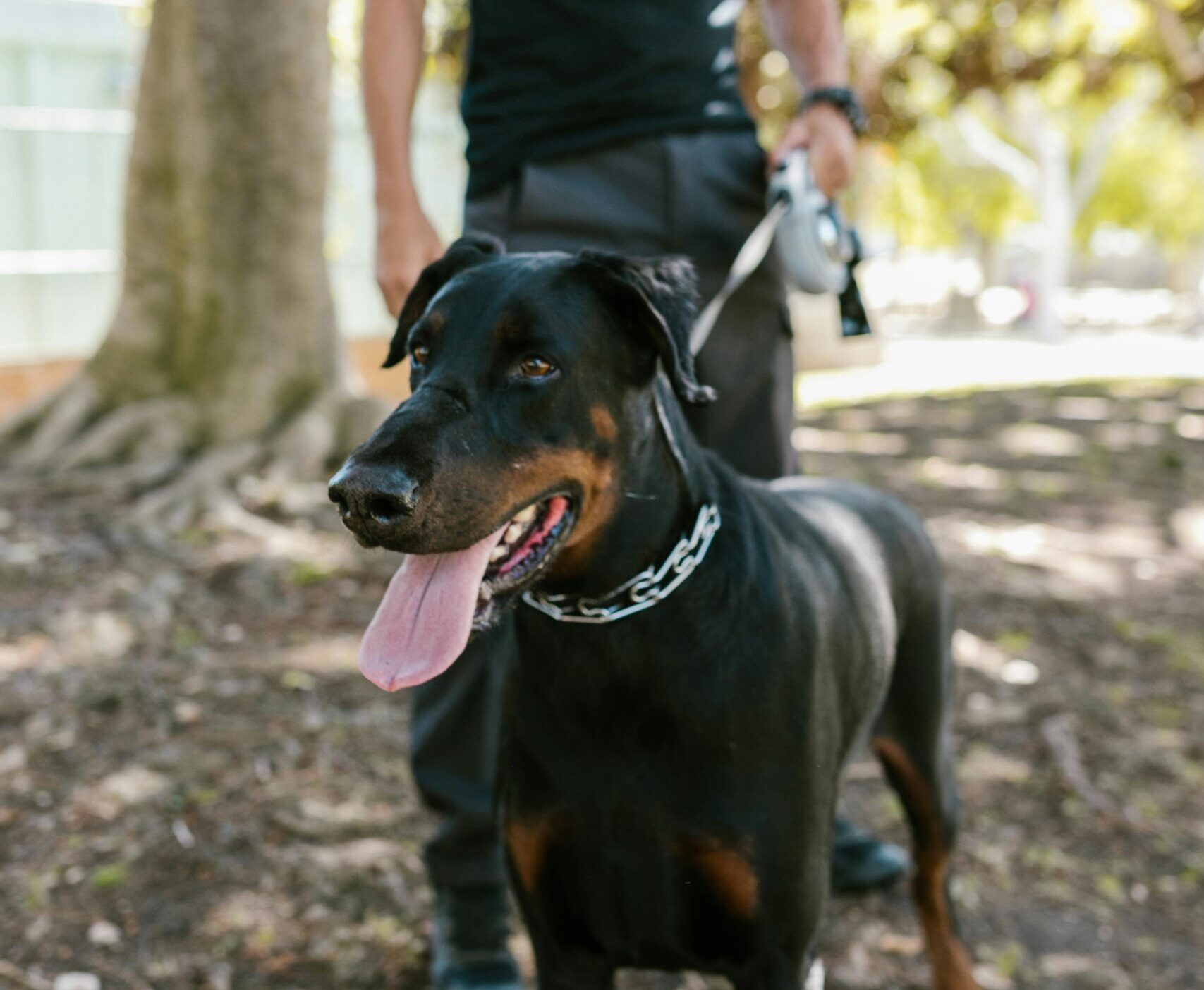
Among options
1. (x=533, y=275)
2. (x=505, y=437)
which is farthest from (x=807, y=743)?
(x=533, y=275)

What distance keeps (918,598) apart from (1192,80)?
13.5m

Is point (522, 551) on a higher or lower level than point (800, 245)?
lower

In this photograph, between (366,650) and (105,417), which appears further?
(105,417)

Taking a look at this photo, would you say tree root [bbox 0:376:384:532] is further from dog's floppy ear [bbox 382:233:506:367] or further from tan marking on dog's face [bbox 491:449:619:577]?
tan marking on dog's face [bbox 491:449:619:577]

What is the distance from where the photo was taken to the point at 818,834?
2328 mm

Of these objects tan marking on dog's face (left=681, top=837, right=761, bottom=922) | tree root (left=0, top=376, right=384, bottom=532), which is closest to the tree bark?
tree root (left=0, top=376, right=384, bottom=532)

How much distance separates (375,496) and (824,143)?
1716 mm

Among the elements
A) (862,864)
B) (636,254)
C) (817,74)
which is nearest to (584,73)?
(636,254)

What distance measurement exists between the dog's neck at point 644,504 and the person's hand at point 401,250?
0.76 m

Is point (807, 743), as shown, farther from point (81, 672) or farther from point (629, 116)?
point (81, 672)

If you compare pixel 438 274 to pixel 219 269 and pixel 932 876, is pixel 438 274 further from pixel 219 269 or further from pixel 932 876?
pixel 219 269

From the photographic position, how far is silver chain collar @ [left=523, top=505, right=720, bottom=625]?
229 cm

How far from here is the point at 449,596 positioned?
208 centimetres

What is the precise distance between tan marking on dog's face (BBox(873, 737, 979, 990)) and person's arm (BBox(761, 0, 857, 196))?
138 centimetres
